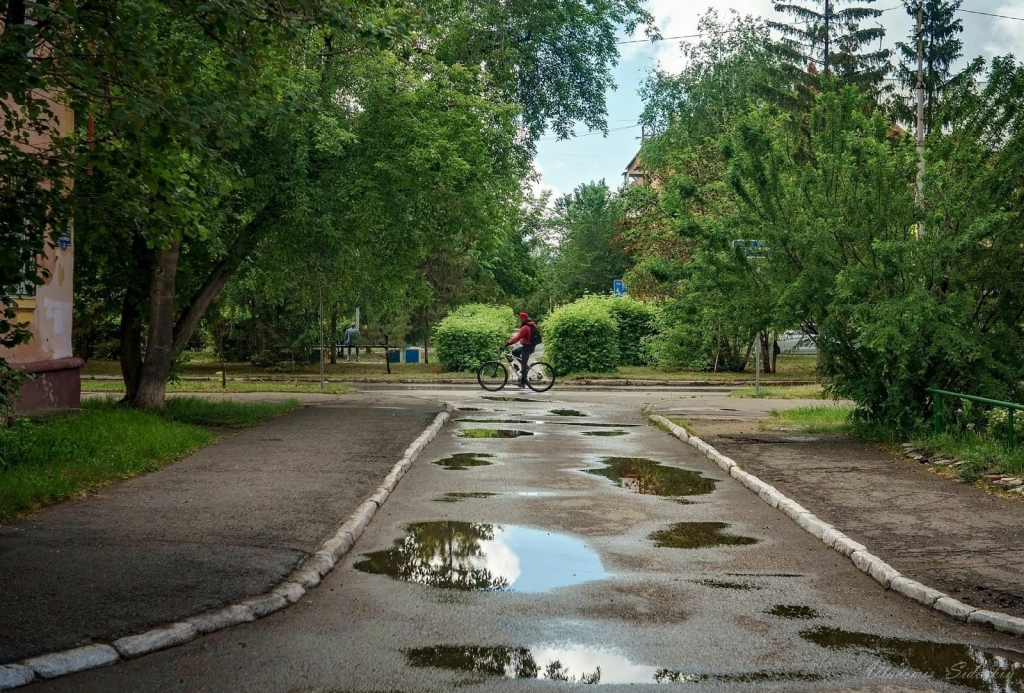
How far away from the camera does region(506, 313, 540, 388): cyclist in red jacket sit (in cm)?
2612

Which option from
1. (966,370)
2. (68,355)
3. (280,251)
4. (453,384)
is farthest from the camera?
(453,384)

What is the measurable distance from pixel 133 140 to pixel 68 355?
28.1 feet

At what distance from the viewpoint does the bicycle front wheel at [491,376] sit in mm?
27156

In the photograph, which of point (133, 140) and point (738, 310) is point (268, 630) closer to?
point (133, 140)

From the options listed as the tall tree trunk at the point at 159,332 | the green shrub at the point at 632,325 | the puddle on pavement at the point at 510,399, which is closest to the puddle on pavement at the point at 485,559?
the tall tree trunk at the point at 159,332

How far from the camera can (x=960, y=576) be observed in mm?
7145

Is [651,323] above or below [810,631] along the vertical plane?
above

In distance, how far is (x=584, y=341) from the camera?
104 ft

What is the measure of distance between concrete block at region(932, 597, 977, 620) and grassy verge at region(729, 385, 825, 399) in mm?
17620

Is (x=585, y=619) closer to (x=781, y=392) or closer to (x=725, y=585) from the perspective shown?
(x=725, y=585)

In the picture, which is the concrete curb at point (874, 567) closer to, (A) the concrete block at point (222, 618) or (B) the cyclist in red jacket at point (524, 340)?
(A) the concrete block at point (222, 618)

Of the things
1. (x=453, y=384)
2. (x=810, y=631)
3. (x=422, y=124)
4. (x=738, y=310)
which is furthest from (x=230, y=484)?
(x=453, y=384)

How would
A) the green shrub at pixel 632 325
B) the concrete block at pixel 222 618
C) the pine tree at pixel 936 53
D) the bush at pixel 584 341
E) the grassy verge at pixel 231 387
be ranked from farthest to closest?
the pine tree at pixel 936 53 → the green shrub at pixel 632 325 → the bush at pixel 584 341 → the grassy verge at pixel 231 387 → the concrete block at pixel 222 618

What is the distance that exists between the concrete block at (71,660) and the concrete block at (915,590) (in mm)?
4846
